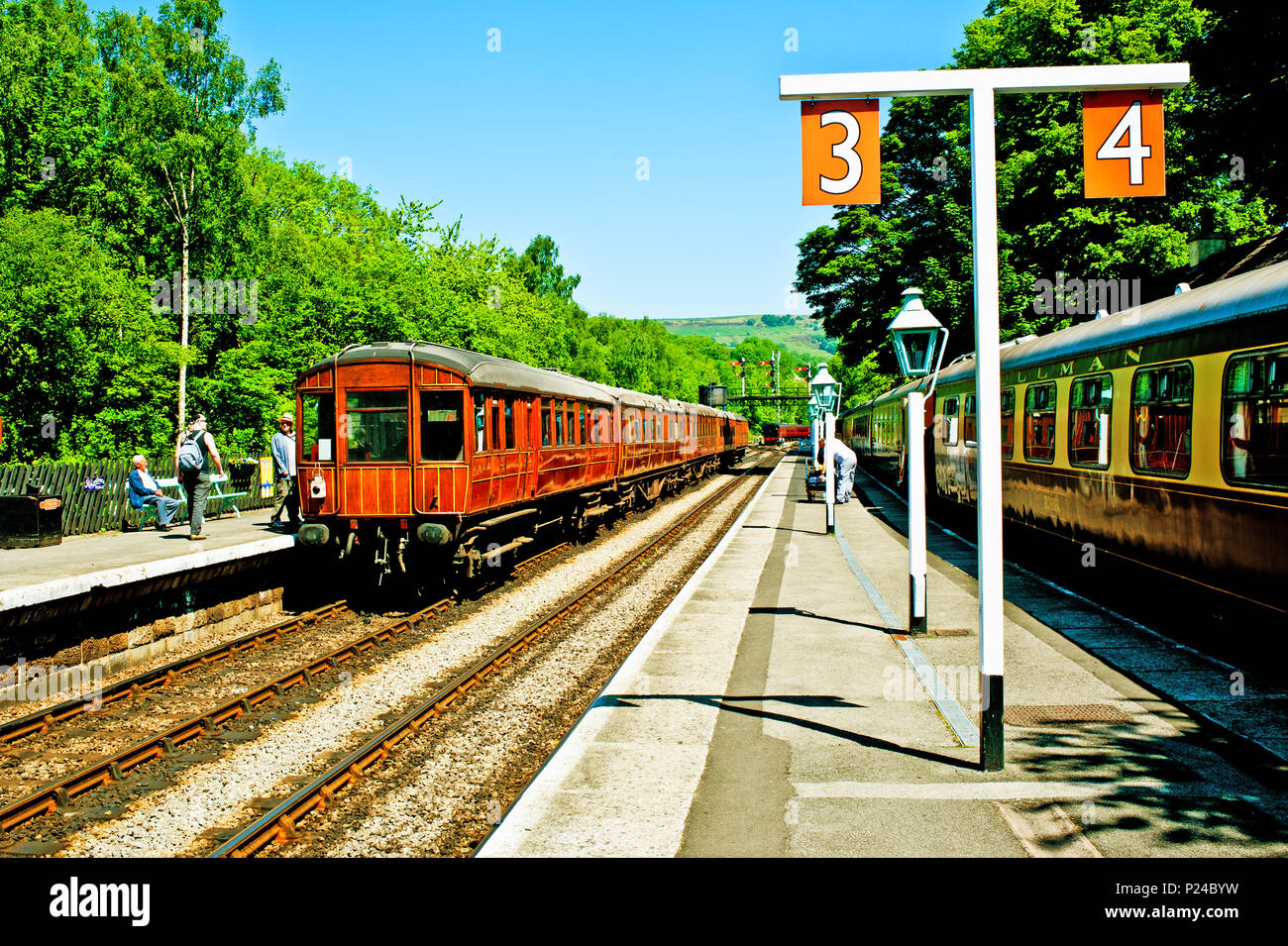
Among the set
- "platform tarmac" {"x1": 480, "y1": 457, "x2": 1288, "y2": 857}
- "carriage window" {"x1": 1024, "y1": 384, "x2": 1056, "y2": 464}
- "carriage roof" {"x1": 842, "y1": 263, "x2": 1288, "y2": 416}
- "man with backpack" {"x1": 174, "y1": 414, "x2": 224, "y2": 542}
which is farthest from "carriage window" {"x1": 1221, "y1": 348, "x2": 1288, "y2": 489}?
"man with backpack" {"x1": 174, "y1": 414, "x2": 224, "y2": 542}

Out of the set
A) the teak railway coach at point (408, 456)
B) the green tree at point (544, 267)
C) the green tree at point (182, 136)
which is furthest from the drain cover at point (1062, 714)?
the green tree at point (544, 267)

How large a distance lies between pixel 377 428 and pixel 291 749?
20.1ft

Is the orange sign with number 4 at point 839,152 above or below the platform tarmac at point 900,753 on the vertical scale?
above

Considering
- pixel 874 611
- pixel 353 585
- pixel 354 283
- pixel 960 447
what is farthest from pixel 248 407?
pixel 874 611

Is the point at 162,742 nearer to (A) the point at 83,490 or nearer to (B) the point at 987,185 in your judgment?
(B) the point at 987,185

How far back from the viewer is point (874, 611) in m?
10.7

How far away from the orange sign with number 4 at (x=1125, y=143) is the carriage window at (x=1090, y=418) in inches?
223

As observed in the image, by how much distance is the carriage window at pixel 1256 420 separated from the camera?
693cm

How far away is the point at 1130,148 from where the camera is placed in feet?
18.0

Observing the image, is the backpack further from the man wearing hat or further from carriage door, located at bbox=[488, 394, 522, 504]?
carriage door, located at bbox=[488, 394, 522, 504]

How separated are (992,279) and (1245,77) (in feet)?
65.7

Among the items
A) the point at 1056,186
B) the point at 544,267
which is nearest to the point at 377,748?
the point at 1056,186

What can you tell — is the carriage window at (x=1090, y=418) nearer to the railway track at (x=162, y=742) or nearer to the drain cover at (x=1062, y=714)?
the drain cover at (x=1062, y=714)
